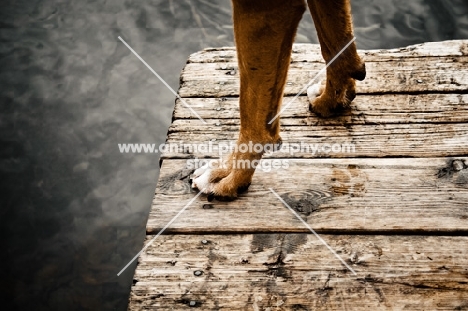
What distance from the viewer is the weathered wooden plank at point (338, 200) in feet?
5.63

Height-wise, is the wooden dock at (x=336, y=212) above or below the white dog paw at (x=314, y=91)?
below

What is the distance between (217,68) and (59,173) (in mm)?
1588

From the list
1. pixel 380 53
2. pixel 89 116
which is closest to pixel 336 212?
pixel 380 53

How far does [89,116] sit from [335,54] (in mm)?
2398

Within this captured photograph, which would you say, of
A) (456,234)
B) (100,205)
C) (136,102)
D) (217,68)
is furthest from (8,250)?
(456,234)

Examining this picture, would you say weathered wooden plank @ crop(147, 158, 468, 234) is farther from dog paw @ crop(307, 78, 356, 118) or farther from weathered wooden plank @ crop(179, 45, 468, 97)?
weathered wooden plank @ crop(179, 45, 468, 97)

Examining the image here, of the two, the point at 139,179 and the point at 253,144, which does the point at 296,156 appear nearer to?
the point at 253,144

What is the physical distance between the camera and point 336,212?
5.76 ft

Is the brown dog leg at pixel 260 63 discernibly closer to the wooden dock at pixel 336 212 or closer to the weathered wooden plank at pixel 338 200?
the weathered wooden plank at pixel 338 200

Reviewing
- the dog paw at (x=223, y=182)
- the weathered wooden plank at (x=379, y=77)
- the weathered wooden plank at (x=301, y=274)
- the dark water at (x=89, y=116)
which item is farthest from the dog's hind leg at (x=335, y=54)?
the dark water at (x=89, y=116)

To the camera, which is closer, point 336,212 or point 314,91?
point 336,212

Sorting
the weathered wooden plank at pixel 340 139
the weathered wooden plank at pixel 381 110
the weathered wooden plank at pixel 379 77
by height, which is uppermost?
the weathered wooden plank at pixel 379 77

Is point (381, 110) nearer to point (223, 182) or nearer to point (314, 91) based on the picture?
point (314, 91)

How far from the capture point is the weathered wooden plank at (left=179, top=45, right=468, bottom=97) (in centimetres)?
222
